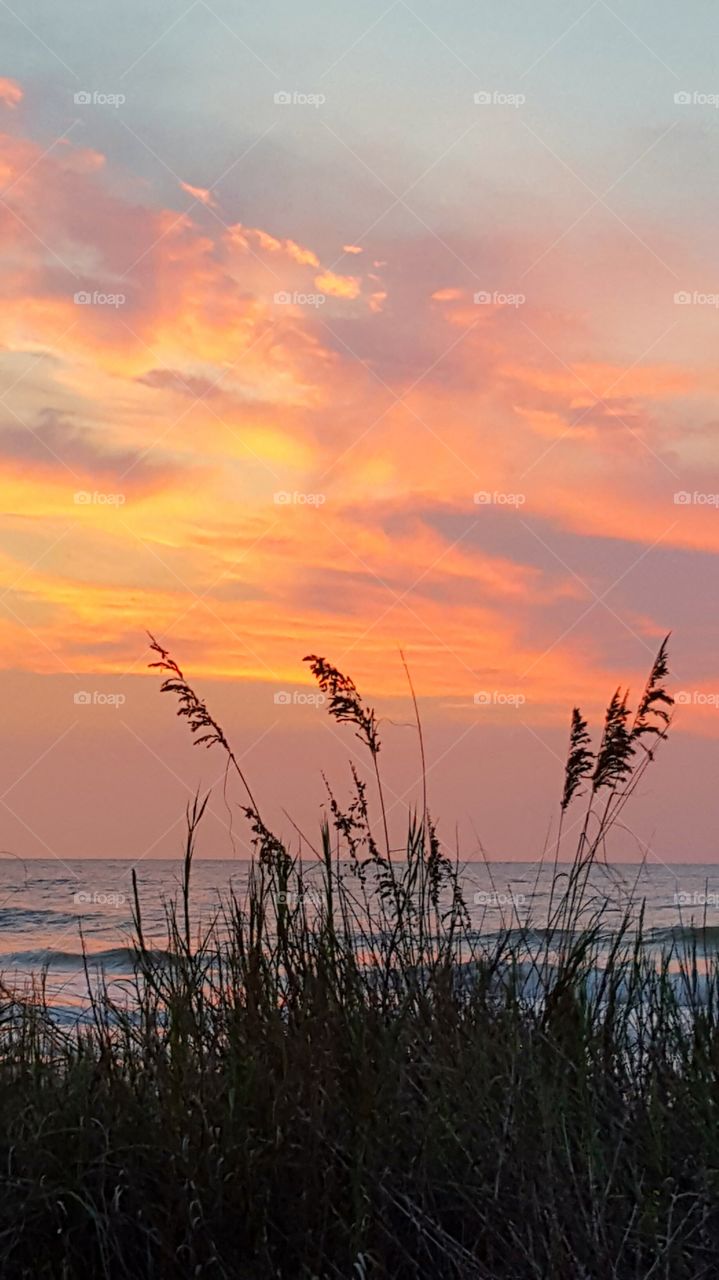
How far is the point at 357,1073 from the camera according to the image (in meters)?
3.62

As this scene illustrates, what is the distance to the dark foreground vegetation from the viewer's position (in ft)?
11.1

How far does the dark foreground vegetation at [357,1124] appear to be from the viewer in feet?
11.1

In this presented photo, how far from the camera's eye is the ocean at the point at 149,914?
4965 mm

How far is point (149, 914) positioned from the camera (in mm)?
25438

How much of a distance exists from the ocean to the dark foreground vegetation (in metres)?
0.38

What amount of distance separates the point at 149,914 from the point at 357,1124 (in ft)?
74.5

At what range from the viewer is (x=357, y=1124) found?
3.48 m

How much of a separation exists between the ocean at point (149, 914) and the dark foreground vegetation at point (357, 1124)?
0.38m

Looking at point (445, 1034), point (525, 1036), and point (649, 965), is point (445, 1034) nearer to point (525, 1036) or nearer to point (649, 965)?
point (525, 1036)

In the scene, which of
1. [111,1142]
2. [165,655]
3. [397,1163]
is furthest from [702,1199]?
[165,655]

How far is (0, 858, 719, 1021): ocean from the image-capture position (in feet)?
16.3

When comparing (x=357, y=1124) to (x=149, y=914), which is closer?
(x=357, y=1124)

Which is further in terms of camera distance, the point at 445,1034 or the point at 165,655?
the point at 165,655

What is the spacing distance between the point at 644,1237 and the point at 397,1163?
678mm
